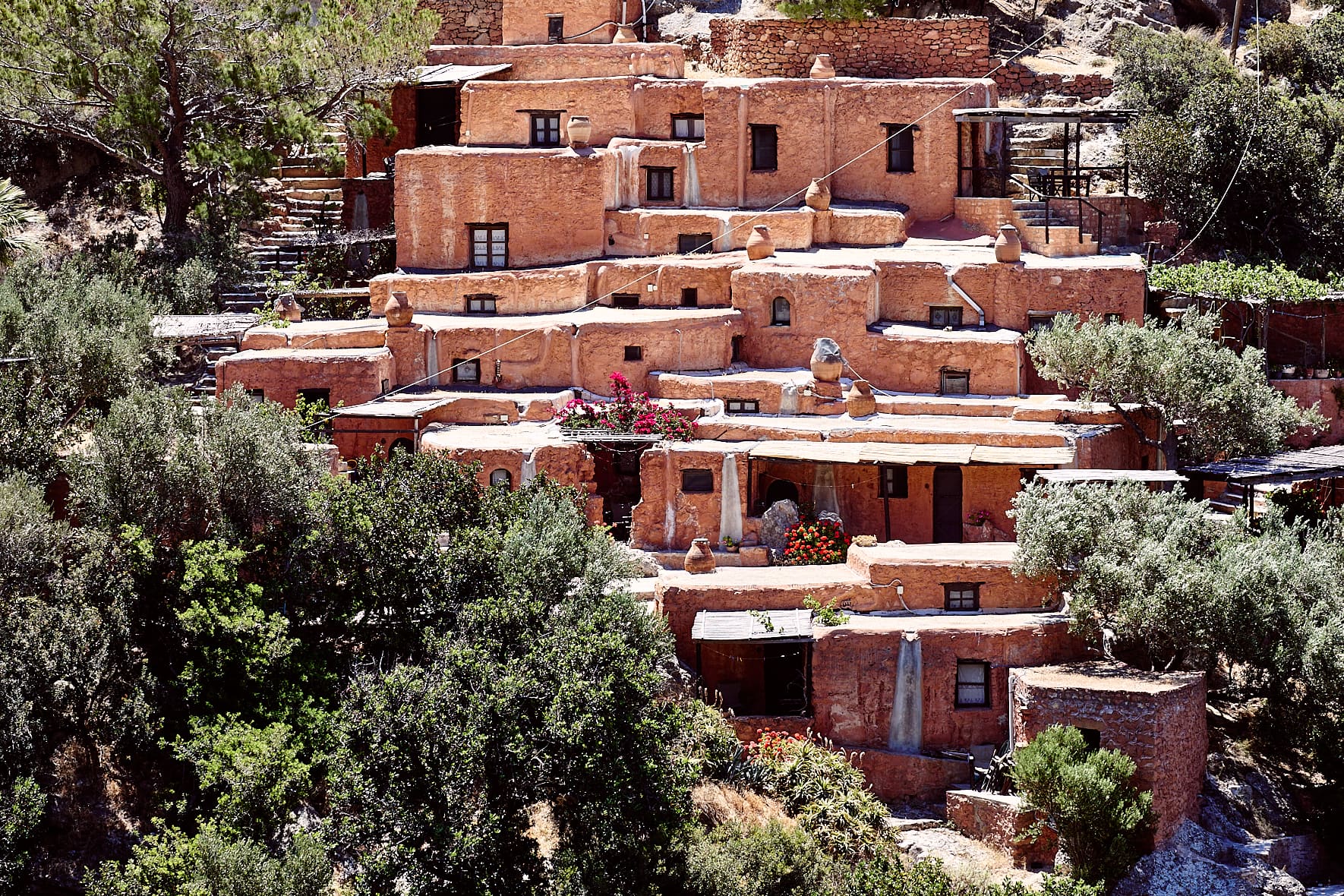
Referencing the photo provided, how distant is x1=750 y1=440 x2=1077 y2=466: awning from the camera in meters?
35.9

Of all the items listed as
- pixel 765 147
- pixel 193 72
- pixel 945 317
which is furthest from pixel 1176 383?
pixel 193 72

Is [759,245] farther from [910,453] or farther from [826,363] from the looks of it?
[910,453]

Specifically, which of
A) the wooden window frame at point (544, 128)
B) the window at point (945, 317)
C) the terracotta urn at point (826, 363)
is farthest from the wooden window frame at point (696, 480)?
the wooden window frame at point (544, 128)

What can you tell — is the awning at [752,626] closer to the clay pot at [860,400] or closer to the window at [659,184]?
the clay pot at [860,400]

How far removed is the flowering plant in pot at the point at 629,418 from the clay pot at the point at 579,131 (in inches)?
312

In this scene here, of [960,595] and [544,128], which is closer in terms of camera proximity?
[960,595]

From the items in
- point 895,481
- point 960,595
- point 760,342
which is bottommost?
point 960,595

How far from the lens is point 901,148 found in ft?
147

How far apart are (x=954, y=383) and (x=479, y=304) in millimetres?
10541

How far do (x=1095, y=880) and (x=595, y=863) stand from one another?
26.6ft

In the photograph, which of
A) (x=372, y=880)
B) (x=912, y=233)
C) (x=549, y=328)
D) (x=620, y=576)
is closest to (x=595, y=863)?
(x=372, y=880)

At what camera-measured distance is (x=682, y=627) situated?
34.5 meters

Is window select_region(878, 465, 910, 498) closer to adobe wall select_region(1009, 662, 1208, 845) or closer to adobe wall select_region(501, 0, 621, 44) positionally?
adobe wall select_region(1009, 662, 1208, 845)

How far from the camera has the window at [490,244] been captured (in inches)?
1740
